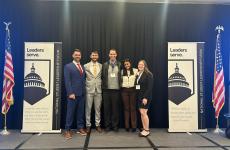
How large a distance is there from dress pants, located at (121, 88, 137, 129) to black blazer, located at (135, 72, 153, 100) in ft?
0.76

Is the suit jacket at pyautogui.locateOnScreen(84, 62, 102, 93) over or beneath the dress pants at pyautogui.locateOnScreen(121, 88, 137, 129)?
over

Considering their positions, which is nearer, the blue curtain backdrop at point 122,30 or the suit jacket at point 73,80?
the suit jacket at point 73,80

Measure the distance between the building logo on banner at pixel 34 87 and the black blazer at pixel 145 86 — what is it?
1785mm

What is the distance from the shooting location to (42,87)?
599 centimetres

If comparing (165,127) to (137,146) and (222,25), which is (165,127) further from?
(222,25)

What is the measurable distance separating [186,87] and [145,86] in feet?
3.01

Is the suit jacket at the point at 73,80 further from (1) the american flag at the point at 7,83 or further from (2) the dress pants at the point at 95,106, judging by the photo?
(1) the american flag at the point at 7,83

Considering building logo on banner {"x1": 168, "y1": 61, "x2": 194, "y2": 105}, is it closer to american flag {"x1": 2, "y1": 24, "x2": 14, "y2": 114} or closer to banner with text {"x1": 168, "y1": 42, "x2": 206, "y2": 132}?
banner with text {"x1": 168, "y1": 42, "x2": 206, "y2": 132}

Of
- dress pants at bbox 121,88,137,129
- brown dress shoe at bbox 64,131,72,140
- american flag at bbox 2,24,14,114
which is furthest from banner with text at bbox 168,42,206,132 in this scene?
american flag at bbox 2,24,14,114

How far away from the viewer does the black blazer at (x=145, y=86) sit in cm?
568

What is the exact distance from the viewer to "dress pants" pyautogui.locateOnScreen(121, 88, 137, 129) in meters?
5.98

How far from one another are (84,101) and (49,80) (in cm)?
79

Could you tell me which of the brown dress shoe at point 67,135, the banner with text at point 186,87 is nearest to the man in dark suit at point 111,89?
the brown dress shoe at point 67,135

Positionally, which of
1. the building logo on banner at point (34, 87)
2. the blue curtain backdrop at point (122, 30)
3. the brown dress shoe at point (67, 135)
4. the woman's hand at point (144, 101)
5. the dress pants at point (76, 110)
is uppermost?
the blue curtain backdrop at point (122, 30)
